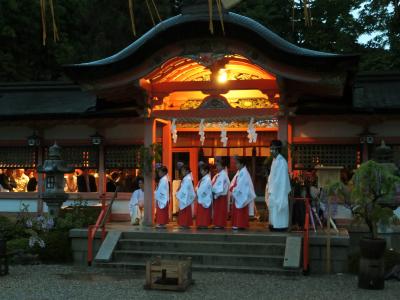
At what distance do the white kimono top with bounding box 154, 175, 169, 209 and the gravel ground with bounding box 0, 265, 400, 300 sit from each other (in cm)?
239

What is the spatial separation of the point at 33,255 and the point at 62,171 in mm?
2568

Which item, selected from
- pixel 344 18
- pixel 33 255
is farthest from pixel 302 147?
pixel 344 18

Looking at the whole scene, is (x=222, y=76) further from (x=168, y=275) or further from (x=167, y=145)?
(x=168, y=275)

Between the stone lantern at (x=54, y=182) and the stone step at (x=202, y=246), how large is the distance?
2.50 meters

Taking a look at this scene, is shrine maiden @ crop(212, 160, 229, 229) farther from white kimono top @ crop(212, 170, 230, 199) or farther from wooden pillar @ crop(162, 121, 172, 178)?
wooden pillar @ crop(162, 121, 172, 178)

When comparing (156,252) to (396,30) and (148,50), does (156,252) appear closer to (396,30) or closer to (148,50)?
(148,50)

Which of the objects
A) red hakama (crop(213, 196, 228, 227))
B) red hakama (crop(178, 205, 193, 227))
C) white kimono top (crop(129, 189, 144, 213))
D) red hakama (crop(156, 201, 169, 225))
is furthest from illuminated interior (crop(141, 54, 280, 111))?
red hakama (crop(178, 205, 193, 227))

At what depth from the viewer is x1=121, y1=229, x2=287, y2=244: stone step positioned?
11.2 m

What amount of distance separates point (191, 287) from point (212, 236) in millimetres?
2438

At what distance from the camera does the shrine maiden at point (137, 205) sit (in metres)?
14.2

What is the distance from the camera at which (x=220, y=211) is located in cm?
1265

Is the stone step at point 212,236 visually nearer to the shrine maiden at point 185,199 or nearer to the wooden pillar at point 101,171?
the shrine maiden at point 185,199

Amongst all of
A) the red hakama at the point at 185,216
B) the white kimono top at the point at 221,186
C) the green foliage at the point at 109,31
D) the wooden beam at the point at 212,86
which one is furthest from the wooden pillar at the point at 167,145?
the green foliage at the point at 109,31

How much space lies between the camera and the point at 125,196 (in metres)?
15.4
